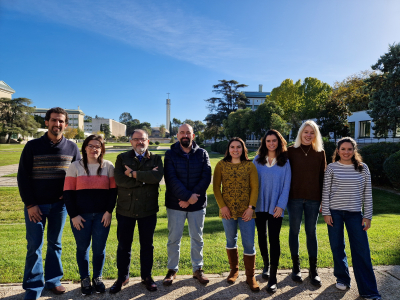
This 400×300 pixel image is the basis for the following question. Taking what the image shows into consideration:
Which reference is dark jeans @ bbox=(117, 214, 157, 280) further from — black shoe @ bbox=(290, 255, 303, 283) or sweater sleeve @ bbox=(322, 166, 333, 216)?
sweater sleeve @ bbox=(322, 166, 333, 216)

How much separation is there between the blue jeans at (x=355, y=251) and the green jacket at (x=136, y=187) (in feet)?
7.22

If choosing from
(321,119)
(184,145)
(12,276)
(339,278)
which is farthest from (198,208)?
(321,119)

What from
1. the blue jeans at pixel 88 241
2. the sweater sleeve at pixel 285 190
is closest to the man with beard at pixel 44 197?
the blue jeans at pixel 88 241

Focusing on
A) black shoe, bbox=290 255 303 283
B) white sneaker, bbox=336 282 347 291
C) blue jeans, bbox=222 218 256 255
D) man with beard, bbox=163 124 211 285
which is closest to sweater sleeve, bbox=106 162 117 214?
man with beard, bbox=163 124 211 285

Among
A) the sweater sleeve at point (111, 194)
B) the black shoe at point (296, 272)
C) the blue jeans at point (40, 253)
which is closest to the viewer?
the blue jeans at point (40, 253)

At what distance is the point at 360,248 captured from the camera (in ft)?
10.1

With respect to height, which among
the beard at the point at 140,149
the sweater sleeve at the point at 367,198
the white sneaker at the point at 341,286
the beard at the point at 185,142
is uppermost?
the beard at the point at 185,142

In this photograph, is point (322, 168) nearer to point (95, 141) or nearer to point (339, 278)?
point (339, 278)

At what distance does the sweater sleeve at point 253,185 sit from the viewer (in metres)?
3.17

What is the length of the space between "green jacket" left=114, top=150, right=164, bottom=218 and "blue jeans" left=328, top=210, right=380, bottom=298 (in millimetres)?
2202

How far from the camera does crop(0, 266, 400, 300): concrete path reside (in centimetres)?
291

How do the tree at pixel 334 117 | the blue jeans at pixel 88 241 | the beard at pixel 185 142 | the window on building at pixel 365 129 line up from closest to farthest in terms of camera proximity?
the blue jeans at pixel 88 241, the beard at pixel 185 142, the tree at pixel 334 117, the window on building at pixel 365 129

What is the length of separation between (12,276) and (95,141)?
2.06 meters

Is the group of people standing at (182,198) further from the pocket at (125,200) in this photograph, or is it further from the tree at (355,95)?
the tree at (355,95)
